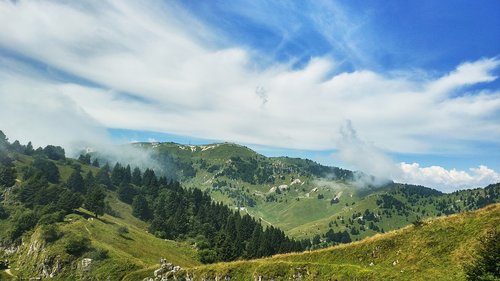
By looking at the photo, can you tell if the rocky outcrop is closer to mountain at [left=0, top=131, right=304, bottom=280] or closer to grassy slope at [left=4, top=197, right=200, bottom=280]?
mountain at [left=0, top=131, right=304, bottom=280]

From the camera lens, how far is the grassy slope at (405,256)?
4294 centimetres

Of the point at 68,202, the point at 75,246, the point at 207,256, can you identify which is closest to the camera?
the point at 75,246

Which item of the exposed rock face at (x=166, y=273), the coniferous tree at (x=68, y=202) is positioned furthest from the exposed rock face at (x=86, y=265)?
the coniferous tree at (x=68, y=202)

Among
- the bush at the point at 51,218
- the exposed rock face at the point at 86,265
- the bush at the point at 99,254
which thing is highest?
the bush at the point at 51,218

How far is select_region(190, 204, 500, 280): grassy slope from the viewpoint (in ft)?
141

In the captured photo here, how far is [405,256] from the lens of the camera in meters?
49.3

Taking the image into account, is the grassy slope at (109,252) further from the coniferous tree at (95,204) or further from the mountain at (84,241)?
the coniferous tree at (95,204)

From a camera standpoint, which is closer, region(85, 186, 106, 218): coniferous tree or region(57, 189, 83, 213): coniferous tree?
region(57, 189, 83, 213): coniferous tree

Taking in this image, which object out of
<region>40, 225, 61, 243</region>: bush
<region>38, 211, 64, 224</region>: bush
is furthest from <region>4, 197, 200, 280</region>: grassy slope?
→ <region>38, 211, 64, 224</region>: bush

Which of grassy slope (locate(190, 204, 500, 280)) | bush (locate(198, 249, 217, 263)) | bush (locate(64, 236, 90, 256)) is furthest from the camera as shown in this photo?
bush (locate(198, 249, 217, 263))

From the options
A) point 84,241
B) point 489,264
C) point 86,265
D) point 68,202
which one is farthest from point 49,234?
point 489,264

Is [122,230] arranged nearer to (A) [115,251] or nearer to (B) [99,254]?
(A) [115,251]

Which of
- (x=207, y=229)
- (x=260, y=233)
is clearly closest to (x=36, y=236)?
(x=207, y=229)

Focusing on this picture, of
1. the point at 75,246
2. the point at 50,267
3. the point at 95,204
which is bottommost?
the point at 50,267
